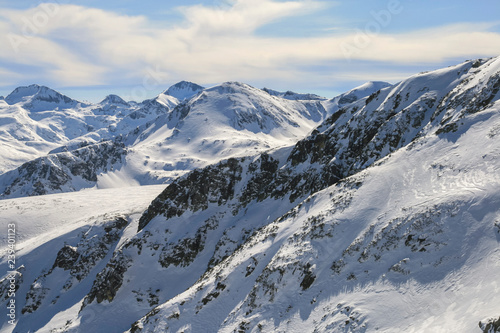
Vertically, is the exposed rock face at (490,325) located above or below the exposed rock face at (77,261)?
above

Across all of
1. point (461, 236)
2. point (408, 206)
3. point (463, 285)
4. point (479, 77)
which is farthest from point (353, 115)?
point (463, 285)

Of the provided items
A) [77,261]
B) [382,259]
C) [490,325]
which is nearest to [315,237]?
[382,259]

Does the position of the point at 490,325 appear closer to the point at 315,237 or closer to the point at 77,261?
the point at 315,237

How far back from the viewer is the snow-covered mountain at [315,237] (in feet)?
68.6

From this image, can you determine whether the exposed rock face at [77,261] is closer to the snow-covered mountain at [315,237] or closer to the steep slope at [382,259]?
the snow-covered mountain at [315,237]

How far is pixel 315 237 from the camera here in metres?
30.0

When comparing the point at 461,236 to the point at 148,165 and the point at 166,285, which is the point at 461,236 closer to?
the point at 166,285

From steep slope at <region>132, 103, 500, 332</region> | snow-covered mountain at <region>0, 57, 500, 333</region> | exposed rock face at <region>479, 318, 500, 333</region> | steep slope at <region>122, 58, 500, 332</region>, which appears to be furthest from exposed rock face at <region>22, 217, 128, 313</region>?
exposed rock face at <region>479, 318, 500, 333</region>

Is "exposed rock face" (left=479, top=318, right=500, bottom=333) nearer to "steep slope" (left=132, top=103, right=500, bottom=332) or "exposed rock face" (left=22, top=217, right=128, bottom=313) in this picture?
"steep slope" (left=132, top=103, right=500, bottom=332)

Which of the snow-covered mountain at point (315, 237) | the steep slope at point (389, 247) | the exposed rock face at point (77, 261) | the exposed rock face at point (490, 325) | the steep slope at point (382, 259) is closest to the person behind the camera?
the exposed rock face at point (490, 325)

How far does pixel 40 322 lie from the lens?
1873 inches

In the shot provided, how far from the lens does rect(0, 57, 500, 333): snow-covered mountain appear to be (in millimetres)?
20906

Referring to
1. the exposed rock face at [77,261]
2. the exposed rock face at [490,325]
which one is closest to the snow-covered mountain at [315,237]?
the exposed rock face at [490,325]

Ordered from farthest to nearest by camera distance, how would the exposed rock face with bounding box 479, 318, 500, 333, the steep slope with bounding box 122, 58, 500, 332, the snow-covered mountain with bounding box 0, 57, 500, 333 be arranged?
the snow-covered mountain with bounding box 0, 57, 500, 333, the steep slope with bounding box 122, 58, 500, 332, the exposed rock face with bounding box 479, 318, 500, 333
